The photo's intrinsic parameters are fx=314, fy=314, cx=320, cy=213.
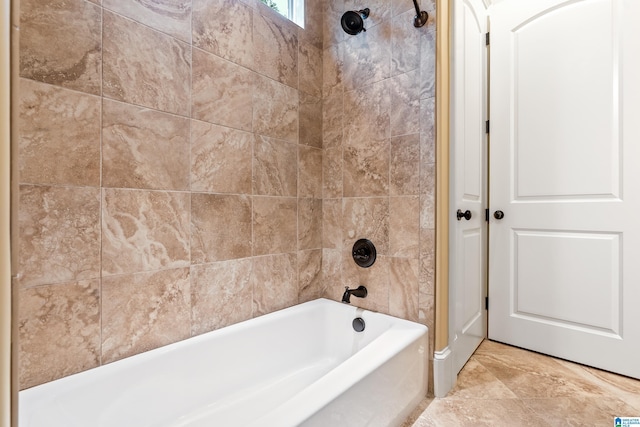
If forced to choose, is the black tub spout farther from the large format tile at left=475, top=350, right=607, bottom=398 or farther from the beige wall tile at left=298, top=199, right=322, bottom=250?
the large format tile at left=475, top=350, right=607, bottom=398

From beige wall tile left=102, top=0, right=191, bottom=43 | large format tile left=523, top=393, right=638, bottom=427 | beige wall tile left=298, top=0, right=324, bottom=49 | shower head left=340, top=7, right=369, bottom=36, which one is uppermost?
beige wall tile left=298, top=0, right=324, bottom=49

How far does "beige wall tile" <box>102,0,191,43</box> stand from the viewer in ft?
3.89

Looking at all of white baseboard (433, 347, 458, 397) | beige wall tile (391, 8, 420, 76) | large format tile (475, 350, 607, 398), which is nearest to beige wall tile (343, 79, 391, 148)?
beige wall tile (391, 8, 420, 76)

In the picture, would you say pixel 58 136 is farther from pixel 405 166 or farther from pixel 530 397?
pixel 530 397

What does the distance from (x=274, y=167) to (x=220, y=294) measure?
718mm

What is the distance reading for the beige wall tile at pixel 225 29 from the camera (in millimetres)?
1406

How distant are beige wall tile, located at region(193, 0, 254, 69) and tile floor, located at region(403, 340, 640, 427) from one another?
1.87 meters

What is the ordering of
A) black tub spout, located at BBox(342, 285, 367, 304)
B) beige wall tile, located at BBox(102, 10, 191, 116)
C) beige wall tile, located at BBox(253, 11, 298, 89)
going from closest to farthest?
beige wall tile, located at BBox(102, 10, 191, 116)
beige wall tile, located at BBox(253, 11, 298, 89)
black tub spout, located at BBox(342, 285, 367, 304)

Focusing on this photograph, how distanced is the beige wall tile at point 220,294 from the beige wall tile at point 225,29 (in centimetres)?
101

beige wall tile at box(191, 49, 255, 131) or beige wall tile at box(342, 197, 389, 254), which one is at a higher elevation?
beige wall tile at box(191, 49, 255, 131)

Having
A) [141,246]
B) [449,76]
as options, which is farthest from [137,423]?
[449,76]

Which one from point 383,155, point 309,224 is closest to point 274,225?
point 309,224

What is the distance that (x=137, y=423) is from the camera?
1156 millimetres

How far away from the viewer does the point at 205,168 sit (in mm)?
1437
